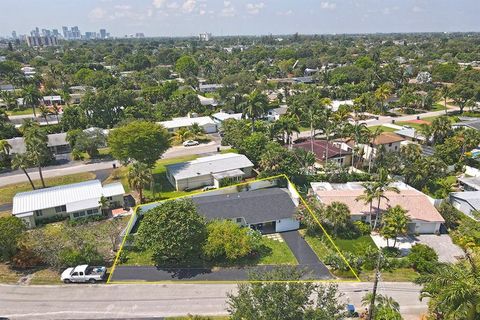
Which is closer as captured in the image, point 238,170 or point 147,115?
point 238,170

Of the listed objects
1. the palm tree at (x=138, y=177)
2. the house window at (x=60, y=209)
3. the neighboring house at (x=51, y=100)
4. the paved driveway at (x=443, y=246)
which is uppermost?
the palm tree at (x=138, y=177)

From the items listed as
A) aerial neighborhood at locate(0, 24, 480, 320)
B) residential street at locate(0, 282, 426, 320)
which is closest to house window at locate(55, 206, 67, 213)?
aerial neighborhood at locate(0, 24, 480, 320)

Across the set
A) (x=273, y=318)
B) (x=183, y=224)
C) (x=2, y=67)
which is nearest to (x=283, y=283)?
(x=273, y=318)

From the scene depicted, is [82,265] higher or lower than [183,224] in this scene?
lower

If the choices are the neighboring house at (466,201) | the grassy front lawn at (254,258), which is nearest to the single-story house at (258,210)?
the grassy front lawn at (254,258)

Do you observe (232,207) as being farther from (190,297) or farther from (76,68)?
(76,68)

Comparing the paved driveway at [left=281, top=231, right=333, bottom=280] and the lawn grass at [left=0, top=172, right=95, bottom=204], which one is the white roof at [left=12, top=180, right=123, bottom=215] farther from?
the paved driveway at [left=281, top=231, right=333, bottom=280]

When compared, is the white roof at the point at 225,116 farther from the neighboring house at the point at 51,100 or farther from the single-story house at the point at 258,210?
the neighboring house at the point at 51,100
